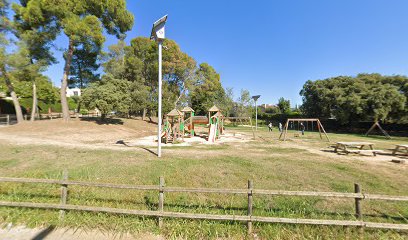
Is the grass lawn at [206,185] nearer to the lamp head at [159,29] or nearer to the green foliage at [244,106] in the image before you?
the lamp head at [159,29]

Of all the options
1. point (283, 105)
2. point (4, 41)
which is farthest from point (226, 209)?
point (283, 105)

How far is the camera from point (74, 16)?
17.4 metres

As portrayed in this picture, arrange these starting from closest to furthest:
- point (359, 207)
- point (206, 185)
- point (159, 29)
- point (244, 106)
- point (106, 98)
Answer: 1. point (359, 207)
2. point (206, 185)
3. point (159, 29)
4. point (106, 98)
5. point (244, 106)

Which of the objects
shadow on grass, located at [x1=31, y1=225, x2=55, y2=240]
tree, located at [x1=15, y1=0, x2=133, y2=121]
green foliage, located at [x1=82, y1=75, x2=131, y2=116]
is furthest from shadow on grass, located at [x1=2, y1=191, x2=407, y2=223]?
tree, located at [x1=15, y1=0, x2=133, y2=121]

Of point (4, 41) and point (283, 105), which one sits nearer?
point (4, 41)

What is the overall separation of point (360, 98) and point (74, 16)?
3459cm

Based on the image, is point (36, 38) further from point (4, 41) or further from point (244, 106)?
point (244, 106)

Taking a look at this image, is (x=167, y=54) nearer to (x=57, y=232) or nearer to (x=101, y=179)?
(x=101, y=179)

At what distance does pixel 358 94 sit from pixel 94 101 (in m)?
33.6

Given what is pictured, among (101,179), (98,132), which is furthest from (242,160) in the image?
(98,132)

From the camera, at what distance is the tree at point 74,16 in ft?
55.0

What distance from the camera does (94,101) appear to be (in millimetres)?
19703

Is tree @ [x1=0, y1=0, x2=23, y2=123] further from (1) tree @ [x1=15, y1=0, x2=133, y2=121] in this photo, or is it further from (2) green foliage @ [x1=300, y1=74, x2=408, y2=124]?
(2) green foliage @ [x1=300, y1=74, x2=408, y2=124]

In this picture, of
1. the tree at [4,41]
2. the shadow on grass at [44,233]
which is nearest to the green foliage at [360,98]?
the shadow on grass at [44,233]
